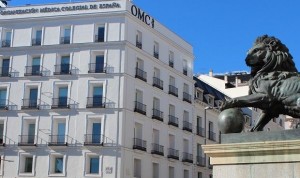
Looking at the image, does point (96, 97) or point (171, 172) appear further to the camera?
point (171, 172)

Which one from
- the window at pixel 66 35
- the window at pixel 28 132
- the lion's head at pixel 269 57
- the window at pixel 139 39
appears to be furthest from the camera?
the window at pixel 139 39

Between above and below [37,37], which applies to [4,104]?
below

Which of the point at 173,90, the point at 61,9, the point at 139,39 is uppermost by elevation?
the point at 61,9

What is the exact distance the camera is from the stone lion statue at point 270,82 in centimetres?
892

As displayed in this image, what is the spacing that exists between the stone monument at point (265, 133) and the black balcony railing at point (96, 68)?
4423cm

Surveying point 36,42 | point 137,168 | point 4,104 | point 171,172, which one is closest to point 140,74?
point 137,168

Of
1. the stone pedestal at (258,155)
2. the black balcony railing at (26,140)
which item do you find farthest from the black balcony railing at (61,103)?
the stone pedestal at (258,155)

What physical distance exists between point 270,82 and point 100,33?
46344 mm

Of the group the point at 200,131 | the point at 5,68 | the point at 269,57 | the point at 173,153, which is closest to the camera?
the point at 269,57

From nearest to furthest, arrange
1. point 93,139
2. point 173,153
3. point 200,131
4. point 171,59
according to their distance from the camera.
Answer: point 93,139
point 173,153
point 171,59
point 200,131

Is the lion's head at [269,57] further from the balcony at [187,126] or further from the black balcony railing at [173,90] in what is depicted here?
the balcony at [187,126]

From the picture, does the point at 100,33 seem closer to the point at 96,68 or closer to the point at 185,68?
the point at 96,68

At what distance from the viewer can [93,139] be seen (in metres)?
51.6

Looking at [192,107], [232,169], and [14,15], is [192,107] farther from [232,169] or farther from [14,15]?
[232,169]
